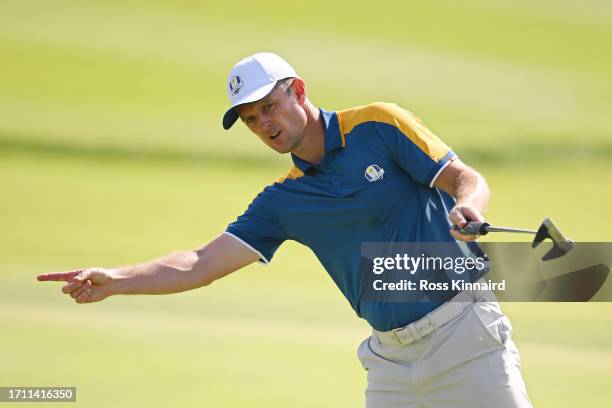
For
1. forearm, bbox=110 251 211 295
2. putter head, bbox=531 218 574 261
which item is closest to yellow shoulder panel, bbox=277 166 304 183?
forearm, bbox=110 251 211 295

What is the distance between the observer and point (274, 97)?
4.35 metres

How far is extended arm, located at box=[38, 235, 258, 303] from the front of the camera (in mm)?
4438

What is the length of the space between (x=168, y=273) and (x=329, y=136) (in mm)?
846

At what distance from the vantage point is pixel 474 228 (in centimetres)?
367

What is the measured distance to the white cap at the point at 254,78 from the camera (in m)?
4.32

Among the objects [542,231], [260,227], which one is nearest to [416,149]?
[542,231]

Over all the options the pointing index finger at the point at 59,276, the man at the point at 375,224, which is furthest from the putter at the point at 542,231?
the pointing index finger at the point at 59,276

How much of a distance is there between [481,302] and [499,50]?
16.9 metres

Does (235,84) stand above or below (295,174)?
above

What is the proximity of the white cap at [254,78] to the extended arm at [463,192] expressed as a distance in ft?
2.41

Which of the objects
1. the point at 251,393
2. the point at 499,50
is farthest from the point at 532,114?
the point at 251,393

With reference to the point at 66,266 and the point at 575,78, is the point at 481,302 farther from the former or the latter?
the point at 575,78

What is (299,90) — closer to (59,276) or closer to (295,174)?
(295,174)

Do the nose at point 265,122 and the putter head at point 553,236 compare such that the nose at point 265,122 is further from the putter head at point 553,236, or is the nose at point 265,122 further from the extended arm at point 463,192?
the putter head at point 553,236
